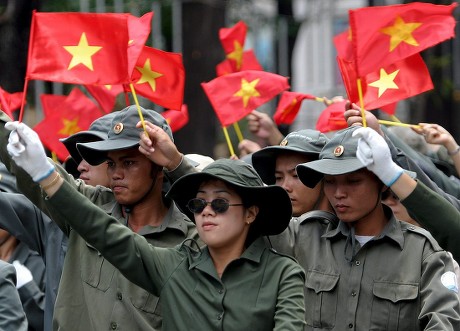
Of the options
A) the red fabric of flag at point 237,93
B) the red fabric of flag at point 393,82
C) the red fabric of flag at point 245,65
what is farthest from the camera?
the red fabric of flag at point 245,65

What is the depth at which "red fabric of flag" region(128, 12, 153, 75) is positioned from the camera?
280 inches

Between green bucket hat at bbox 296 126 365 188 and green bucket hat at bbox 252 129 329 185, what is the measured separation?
25.0 inches

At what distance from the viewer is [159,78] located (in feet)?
25.6

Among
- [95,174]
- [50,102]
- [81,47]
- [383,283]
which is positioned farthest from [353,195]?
[50,102]

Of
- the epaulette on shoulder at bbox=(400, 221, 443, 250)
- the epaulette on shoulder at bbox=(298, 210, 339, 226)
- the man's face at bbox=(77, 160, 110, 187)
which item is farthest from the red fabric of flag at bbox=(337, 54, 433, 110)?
the man's face at bbox=(77, 160, 110, 187)

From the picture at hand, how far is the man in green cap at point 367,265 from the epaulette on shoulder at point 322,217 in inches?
2.5

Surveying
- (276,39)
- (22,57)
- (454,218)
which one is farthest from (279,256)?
(276,39)

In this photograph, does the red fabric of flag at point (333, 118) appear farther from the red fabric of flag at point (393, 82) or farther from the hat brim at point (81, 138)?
the hat brim at point (81, 138)

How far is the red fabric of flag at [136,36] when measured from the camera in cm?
710

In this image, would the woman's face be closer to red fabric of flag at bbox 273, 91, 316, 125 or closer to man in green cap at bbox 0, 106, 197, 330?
man in green cap at bbox 0, 106, 197, 330

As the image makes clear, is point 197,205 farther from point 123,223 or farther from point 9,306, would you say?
point 9,306

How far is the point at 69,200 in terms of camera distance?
234 inches

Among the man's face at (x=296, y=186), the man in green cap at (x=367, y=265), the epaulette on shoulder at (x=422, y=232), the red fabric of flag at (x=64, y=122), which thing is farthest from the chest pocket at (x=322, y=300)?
the red fabric of flag at (x=64, y=122)

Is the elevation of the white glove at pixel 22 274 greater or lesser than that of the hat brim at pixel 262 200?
lesser
